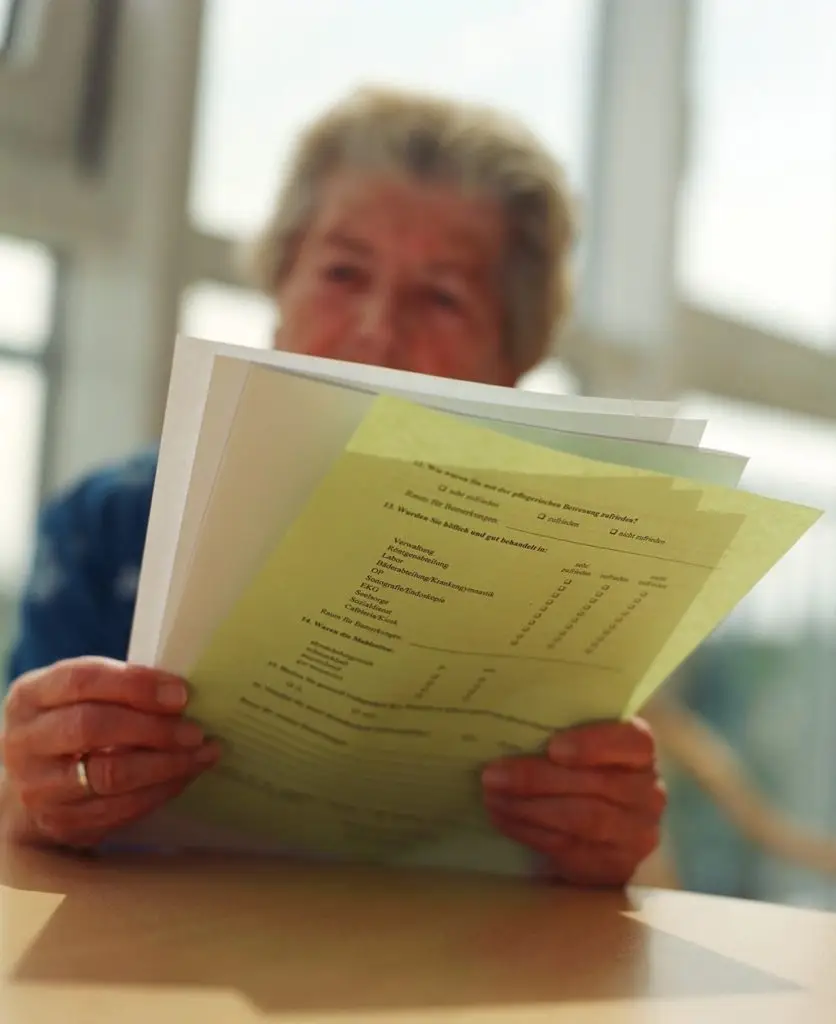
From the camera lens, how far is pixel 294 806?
1.92ft

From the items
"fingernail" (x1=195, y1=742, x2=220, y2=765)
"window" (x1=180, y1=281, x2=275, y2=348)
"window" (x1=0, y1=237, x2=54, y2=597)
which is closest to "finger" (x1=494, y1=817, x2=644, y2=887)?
"fingernail" (x1=195, y1=742, x2=220, y2=765)

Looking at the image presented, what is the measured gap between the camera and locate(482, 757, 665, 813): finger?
1.89 feet

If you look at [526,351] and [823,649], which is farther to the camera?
[823,649]

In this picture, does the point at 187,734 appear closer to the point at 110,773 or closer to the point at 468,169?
the point at 110,773

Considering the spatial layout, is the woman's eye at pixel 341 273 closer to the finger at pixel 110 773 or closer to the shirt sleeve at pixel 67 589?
the shirt sleeve at pixel 67 589

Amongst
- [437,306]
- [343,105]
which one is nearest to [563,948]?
[437,306]

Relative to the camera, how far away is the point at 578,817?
60 centimetres

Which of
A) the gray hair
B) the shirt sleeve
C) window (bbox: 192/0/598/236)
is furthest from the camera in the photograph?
window (bbox: 192/0/598/236)

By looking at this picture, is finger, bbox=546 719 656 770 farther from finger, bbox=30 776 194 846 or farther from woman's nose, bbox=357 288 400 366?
woman's nose, bbox=357 288 400 366

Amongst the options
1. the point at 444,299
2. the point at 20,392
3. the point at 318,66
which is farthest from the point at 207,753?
the point at 318,66

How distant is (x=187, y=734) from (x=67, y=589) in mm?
434

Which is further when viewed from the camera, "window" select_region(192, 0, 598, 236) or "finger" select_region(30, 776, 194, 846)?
"window" select_region(192, 0, 598, 236)

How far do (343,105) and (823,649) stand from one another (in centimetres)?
149

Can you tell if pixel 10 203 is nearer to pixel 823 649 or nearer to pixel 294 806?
pixel 294 806
